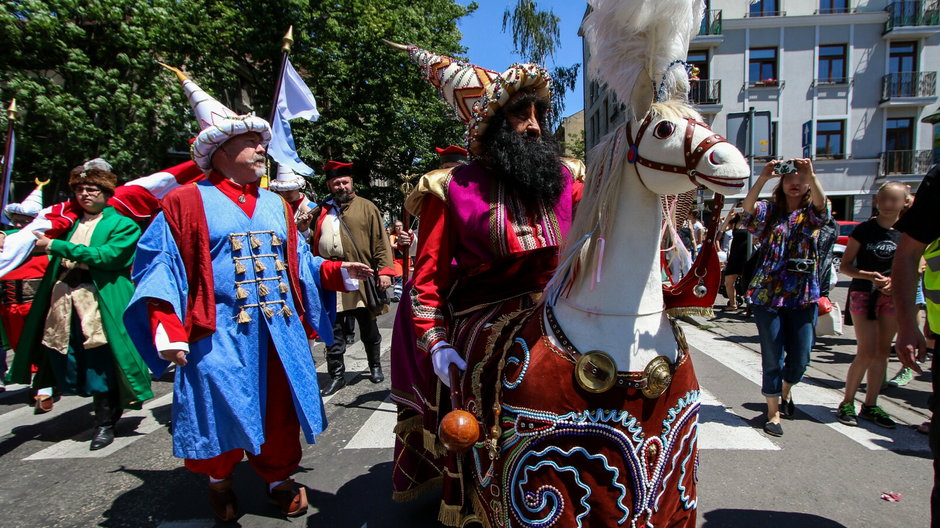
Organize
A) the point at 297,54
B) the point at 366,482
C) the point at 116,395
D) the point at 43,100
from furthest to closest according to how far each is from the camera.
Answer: the point at 297,54 → the point at 43,100 → the point at 116,395 → the point at 366,482

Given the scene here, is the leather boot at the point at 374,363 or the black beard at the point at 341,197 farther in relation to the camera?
the leather boot at the point at 374,363

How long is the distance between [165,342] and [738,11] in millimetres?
27405

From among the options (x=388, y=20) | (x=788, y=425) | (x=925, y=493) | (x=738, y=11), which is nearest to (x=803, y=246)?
(x=788, y=425)

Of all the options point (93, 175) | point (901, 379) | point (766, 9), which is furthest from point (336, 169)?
point (766, 9)

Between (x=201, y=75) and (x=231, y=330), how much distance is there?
44.6 ft

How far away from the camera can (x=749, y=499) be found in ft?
9.31

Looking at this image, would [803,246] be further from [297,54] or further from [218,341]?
[297,54]

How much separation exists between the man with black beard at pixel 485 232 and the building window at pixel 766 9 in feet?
86.3

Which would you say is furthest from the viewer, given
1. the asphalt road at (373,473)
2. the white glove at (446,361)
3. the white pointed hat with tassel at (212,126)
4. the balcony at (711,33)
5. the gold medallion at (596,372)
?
the balcony at (711,33)

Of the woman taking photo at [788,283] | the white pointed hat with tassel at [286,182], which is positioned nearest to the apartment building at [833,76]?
the woman taking photo at [788,283]

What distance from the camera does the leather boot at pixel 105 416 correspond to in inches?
151

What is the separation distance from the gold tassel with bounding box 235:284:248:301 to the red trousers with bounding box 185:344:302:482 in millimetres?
296

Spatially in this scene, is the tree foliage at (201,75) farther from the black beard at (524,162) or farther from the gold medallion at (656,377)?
the gold medallion at (656,377)

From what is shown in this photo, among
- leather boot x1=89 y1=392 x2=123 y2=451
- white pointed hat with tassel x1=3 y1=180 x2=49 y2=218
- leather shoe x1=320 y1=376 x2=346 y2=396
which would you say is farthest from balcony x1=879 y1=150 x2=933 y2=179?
white pointed hat with tassel x1=3 y1=180 x2=49 y2=218
